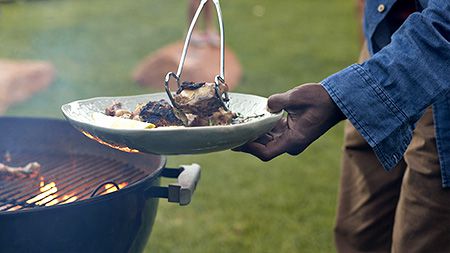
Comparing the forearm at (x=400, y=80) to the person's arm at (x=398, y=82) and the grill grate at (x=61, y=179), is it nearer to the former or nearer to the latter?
the person's arm at (x=398, y=82)

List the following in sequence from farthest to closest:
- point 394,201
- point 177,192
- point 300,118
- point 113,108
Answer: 1. point 394,201
2. point 177,192
3. point 113,108
4. point 300,118

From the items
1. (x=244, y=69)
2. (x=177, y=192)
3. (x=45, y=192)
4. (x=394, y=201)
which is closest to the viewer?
(x=177, y=192)

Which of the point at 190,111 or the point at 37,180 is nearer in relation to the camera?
the point at 190,111

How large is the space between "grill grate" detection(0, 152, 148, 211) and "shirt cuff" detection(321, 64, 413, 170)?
2.89 ft

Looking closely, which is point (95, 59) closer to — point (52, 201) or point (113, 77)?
point (113, 77)

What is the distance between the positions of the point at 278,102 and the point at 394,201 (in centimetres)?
108

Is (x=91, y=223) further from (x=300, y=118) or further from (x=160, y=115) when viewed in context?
(x=300, y=118)

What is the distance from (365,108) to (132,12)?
31.1ft

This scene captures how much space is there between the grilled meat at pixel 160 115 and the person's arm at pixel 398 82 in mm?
351

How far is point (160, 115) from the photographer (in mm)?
1952

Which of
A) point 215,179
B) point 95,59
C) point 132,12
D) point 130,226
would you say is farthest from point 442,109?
point 132,12

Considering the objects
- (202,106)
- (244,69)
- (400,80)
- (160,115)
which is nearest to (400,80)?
(400,80)

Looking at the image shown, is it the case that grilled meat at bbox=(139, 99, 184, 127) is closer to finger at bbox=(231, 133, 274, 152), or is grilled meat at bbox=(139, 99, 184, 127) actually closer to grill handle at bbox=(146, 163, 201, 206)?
finger at bbox=(231, 133, 274, 152)

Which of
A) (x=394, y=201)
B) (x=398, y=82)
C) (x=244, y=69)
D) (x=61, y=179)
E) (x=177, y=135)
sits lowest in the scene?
(x=244, y=69)
